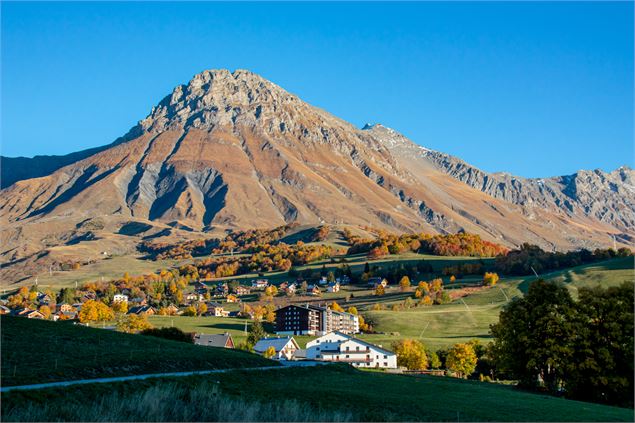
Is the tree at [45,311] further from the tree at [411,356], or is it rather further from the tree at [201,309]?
the tree at [411,356]

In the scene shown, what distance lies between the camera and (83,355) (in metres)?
45.9

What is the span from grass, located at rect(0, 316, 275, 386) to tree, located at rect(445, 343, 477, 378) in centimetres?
4322

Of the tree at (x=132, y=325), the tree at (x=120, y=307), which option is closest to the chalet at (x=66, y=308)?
the tree at (x=120, y=307)

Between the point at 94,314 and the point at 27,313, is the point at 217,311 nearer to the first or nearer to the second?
the point at 94,314

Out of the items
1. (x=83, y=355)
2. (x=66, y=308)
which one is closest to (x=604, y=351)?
(x=83, y=355)

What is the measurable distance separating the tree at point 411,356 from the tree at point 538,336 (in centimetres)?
3508

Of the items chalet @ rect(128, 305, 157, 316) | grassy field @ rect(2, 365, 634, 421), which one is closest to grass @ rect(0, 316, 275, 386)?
grassy field @ rect(2, 365, 634, 421)

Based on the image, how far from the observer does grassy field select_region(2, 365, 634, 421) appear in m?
30.9

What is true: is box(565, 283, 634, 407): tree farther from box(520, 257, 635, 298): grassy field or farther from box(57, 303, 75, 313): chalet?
box(57, 303, 75, 313): chalet

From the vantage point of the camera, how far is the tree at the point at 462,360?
96.9 m

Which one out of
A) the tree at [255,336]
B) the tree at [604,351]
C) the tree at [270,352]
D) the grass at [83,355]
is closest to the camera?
the grass at [83,355]

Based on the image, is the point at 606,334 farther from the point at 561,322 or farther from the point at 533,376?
the point at 533,376

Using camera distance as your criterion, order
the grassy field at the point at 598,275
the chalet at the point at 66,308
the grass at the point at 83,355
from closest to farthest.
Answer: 1. the grass at the point at 83,355
2. the grassy field at the point at 598,275
3. the chalet at the point at 66,308

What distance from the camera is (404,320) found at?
15250 cm
